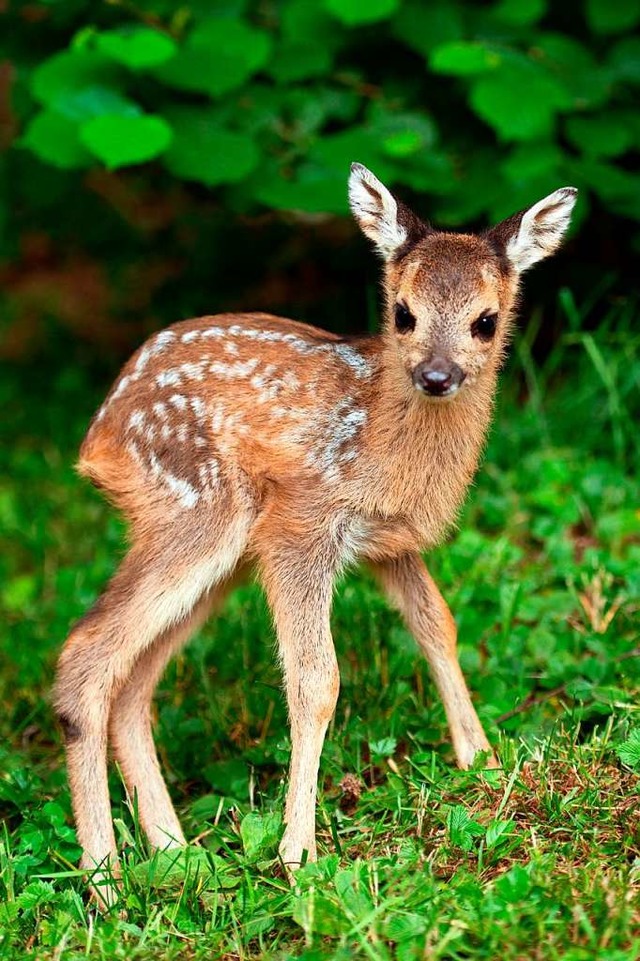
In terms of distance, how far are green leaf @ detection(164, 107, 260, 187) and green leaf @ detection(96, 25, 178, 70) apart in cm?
42

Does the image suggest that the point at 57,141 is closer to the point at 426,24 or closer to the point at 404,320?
the point at 426,24

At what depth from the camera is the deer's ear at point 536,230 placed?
16.0ft

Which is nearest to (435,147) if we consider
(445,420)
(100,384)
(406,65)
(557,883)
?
(406,65)

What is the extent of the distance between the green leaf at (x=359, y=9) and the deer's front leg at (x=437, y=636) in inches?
106

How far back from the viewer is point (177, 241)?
10180 millimetres

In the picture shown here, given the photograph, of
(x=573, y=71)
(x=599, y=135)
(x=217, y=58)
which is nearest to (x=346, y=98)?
(x=217, y=58)

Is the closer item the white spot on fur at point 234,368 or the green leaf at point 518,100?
the white spot on fur at point 234,368

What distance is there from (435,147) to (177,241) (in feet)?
11.0

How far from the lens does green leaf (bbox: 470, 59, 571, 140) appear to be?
635cm

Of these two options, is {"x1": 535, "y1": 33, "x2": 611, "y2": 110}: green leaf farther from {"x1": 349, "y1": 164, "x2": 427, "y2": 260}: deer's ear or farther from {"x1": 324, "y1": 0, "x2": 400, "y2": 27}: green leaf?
{"x1": 349, "y1": 164, "x2": 427, "y2": 260}: deer's ear

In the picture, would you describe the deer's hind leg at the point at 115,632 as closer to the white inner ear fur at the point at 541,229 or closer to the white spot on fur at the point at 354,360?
the white spot on fur at the point at 354,360

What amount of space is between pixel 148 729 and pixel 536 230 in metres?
2.32

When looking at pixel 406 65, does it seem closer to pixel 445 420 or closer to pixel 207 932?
pixel 445 420

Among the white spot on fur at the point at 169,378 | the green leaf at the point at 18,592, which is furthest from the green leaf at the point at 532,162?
the green leaf at the point at 18,592
